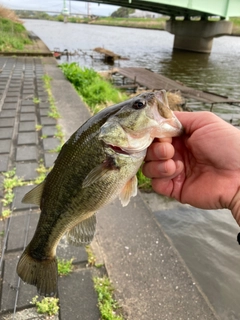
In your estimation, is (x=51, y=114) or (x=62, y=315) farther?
(x=51, y=114)

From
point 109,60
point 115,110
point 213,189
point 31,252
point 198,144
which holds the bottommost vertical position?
point 109,60

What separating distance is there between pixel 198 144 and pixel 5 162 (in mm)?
3591

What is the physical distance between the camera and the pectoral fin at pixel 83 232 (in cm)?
235

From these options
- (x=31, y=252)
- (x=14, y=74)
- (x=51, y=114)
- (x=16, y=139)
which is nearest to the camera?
(x=31, y=252)

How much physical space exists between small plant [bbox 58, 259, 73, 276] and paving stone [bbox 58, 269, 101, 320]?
0.05 meters

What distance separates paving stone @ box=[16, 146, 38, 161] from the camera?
498cm

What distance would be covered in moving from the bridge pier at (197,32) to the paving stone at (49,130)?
117 ft

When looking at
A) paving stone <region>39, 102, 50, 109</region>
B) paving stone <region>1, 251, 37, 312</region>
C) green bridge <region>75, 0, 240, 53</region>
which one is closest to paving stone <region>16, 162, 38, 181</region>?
paving stone <region>1, 251, 37, 312</region>

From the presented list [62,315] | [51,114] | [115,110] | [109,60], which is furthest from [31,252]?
[109,60]

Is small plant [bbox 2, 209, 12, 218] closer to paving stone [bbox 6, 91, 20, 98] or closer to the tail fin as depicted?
the tail fin

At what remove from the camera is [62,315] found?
262 cm

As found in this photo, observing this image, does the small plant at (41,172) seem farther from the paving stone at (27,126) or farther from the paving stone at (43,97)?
the paving stone at (43,97)

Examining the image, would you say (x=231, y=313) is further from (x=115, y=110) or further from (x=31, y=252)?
(x=115, y=110)

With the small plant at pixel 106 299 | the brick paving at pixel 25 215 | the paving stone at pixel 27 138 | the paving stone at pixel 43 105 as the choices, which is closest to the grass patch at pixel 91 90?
the paving stone at pixel 43 105
